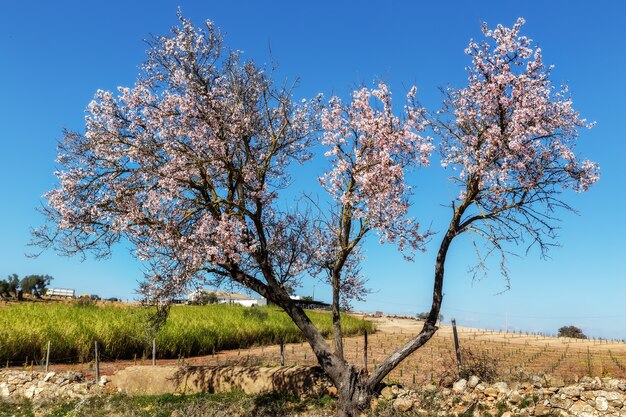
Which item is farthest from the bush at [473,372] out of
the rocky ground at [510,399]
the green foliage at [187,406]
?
the green foliage at [187,406]

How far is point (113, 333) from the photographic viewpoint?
29.3 metres

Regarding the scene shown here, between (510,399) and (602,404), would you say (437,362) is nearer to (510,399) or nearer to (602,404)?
(510,399)

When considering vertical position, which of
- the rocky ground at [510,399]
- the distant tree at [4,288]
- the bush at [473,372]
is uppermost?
the distant tree at [4,288]

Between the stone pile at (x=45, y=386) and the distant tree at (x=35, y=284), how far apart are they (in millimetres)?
45641

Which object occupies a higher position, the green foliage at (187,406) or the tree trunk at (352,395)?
the tree trunk at (352,395)

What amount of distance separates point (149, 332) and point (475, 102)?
1469cm

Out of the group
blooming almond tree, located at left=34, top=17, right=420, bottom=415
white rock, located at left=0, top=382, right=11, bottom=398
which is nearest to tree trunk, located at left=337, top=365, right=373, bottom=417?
blooming almond tree, located at left=34, top=17, right=420, bottom=415

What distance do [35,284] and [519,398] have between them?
64.2 m

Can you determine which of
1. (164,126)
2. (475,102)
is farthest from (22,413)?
(475,102)

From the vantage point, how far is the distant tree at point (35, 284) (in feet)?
215

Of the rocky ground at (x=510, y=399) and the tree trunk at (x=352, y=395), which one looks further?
the tree trunk at (x=352, y=395)

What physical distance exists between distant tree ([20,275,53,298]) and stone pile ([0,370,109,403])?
150 ft

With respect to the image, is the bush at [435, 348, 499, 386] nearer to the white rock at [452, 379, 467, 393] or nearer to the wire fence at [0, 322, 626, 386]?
the wire fence at [0, 322, 626, 386]

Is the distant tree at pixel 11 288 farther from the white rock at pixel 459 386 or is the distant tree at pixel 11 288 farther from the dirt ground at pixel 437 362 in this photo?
the white rock at pixel 459 386
